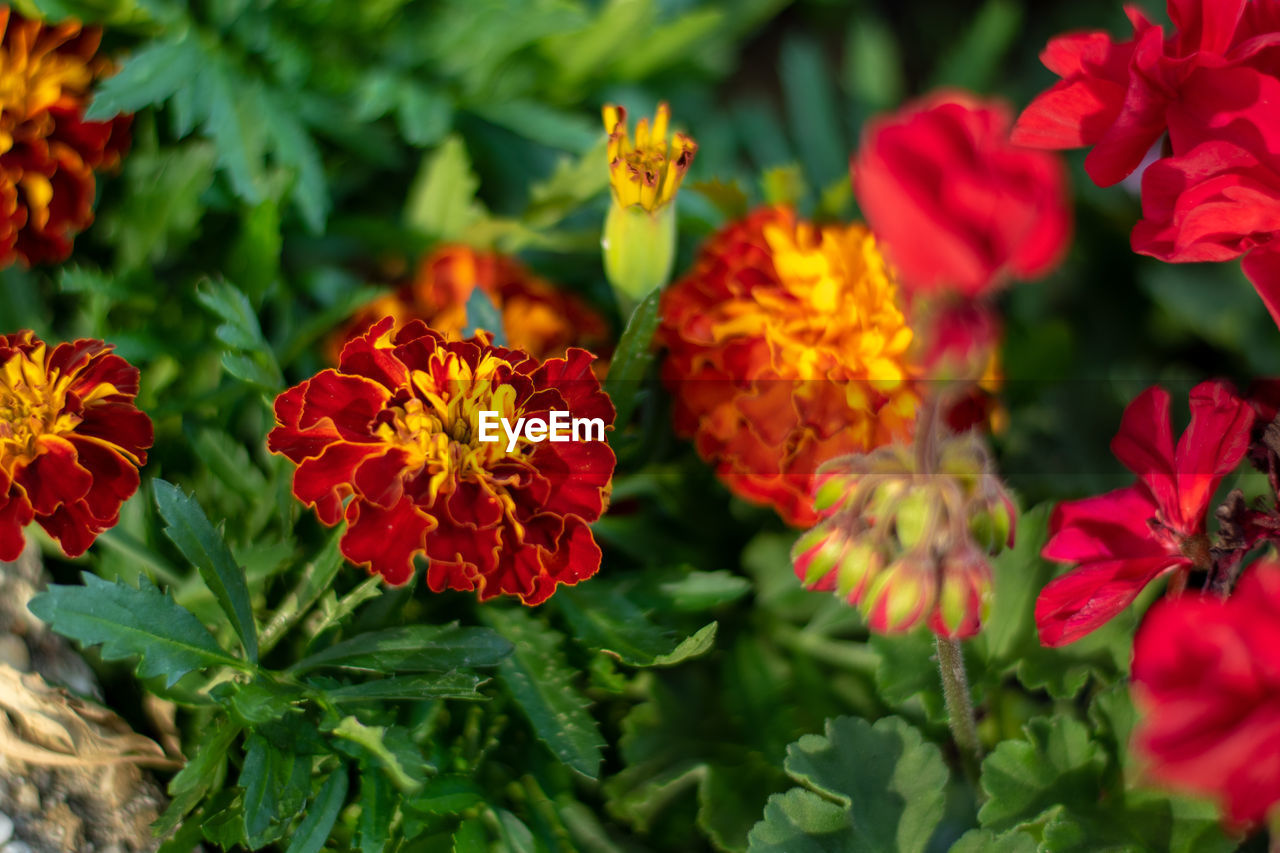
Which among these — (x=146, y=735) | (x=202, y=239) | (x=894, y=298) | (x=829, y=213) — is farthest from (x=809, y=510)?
(x=202, y=239)

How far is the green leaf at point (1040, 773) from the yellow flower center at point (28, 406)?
21.8 inches

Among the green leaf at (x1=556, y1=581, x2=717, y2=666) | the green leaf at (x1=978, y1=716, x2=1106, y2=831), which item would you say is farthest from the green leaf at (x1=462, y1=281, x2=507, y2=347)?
the green leaf at (x1=978, y1=716, x2=1106, y2=831)

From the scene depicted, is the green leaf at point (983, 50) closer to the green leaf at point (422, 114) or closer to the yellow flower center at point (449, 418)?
the green leaf at point (422, 114)

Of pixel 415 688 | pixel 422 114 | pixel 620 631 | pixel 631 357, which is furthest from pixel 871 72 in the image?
pixel 415 688

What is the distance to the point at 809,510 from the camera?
0.66 meters

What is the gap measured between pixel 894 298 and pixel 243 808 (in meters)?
0.48

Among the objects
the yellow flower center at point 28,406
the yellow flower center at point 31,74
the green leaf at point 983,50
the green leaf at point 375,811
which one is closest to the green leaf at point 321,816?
the green leaf at point 375,811

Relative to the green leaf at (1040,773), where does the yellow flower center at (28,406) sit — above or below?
above

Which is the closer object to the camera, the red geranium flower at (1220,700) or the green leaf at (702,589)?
the red geranium flower at (1220,700)

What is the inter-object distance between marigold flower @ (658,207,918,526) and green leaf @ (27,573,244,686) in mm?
328

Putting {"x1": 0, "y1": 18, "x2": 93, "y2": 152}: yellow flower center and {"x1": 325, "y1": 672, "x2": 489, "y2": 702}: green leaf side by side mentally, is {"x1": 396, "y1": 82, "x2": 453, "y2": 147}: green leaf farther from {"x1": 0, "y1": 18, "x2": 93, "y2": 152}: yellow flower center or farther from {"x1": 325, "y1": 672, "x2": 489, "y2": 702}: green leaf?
{"x1": 325, "y1": 672, "x2": 489, "y2": 702}: green leaf

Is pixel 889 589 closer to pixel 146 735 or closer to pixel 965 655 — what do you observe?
pixel 965 655

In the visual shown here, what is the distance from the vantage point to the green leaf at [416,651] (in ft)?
1.91

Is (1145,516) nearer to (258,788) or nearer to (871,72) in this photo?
(258,788)
